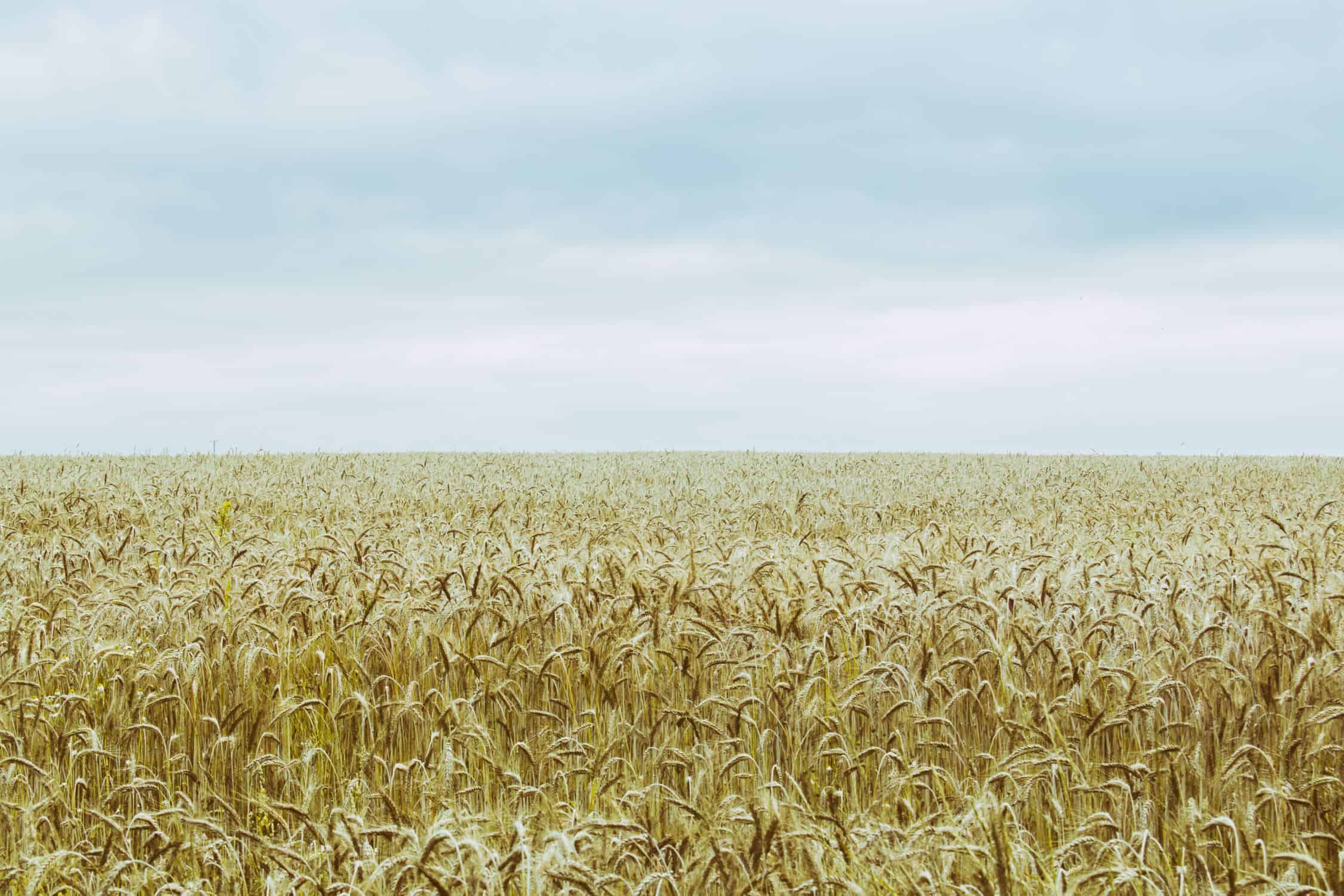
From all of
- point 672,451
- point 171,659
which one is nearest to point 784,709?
point 171,659

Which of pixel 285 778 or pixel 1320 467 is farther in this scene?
pixel 1320 467

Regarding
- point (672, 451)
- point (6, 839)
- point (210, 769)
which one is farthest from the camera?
point (672, 451)

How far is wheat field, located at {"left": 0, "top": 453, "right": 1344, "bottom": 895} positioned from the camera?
9.62 ft

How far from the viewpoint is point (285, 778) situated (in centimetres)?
429

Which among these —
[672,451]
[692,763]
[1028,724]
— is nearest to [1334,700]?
[1028,724]

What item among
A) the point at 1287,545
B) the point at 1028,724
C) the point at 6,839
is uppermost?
the point at 1287,545

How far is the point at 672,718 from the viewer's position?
4566mm

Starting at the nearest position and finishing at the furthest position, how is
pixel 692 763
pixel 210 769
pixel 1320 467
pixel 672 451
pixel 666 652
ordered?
1. pixel 692 763
2. pixel 210 769
3. pixel 666 652
4. pixel 1320 467
5. pixel 672 451

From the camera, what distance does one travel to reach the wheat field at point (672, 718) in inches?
115

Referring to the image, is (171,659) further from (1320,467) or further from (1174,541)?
(1320,467)

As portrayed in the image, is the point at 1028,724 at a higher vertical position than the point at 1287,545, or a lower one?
lower

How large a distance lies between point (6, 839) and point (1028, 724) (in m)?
4.19

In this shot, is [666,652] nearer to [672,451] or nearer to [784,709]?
[784,709]

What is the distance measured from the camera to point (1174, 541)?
9.23m
